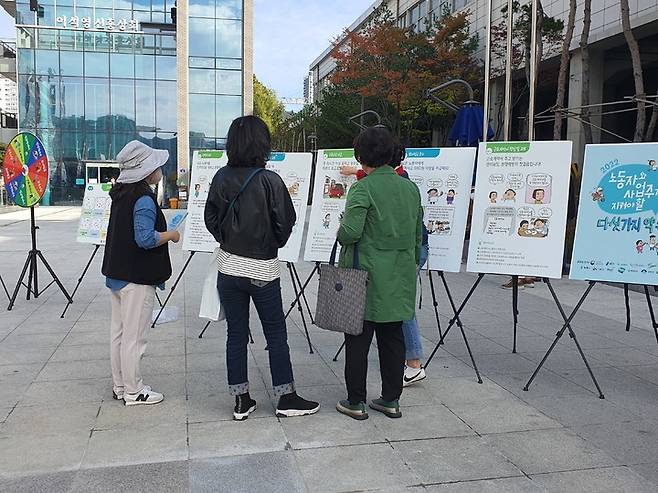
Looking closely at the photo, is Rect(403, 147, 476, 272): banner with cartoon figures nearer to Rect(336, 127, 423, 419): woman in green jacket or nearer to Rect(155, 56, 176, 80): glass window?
Rect(336, 127, 423, 419): woman in green jacket

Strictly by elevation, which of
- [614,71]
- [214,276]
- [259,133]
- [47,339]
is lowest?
[47,339]

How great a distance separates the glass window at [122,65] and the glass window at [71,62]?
5.51 ft

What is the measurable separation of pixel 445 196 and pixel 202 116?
31260mm

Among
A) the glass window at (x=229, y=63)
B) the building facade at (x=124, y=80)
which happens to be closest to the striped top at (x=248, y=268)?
the building facade at (x=124, y=80)

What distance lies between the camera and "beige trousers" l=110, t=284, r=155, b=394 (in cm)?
428

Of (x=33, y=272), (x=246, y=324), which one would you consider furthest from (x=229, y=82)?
(x=246, y=324)

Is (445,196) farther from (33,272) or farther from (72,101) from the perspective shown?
(72,101)

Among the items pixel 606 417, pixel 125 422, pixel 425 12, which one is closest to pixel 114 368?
pixel 125 422

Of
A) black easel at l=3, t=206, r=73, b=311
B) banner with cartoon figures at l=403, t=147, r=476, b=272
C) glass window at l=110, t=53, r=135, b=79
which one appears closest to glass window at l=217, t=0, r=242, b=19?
glass window at l=110, t=53, r=135, b=79

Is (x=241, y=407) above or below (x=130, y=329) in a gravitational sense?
below

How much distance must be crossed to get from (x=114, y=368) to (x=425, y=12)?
2861 cm

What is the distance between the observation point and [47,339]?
6.28 m

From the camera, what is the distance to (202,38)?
3428 centimetres

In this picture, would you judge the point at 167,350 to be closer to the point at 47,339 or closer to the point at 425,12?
the point at 47,339
